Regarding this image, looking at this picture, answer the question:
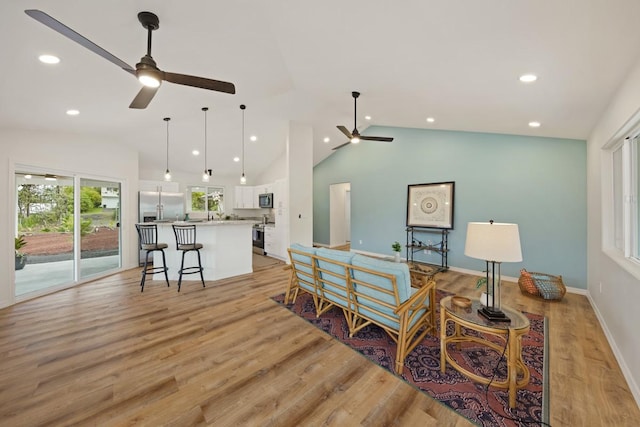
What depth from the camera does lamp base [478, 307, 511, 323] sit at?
1.90 meters

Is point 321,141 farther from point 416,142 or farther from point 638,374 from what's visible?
point 638,374

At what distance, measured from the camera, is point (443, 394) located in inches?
73.9

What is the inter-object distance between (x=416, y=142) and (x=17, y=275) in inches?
302

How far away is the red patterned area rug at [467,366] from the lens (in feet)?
5.62

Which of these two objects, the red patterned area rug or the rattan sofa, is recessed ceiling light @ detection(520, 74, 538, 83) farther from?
the red patterned area rug

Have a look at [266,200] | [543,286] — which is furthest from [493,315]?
[266,200]

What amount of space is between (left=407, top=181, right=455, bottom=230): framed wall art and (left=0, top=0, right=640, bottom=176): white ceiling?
1.61 meters

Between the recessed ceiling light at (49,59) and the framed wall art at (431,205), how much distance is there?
6.04 metres

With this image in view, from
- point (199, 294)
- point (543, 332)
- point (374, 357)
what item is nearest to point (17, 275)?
point (199, 294)

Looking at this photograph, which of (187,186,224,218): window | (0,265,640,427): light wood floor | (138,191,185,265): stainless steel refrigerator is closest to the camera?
(0,265,640,427): light wood floor

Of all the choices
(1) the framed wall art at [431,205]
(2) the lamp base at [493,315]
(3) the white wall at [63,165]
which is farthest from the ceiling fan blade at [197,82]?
(1) the framed wall art at [431,205]

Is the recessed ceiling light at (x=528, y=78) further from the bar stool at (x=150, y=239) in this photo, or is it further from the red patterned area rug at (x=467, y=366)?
the bar stool at (x=150, y=239)

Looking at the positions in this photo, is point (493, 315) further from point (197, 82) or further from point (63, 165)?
point (63, 165)

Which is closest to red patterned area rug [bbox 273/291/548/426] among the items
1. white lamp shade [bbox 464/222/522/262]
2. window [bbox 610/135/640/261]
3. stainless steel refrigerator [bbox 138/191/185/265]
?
white lamp shade [bbox 464/222/522/262]
